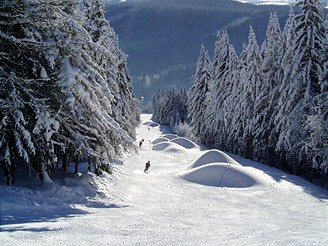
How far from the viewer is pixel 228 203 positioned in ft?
59.9

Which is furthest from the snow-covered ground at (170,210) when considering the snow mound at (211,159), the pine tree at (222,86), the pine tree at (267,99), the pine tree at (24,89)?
the pine tree at (222,86)

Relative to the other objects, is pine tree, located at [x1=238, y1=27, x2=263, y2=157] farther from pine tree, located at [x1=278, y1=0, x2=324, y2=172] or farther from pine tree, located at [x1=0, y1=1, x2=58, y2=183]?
pine tree, located at [x1=0, y1=1, x2=58, y2=183]

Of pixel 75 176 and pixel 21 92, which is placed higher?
pixel 21 92

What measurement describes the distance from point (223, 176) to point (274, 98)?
14185 mm

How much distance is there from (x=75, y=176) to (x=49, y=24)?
245 inches

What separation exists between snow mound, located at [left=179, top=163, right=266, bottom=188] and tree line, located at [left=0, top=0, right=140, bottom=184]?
368 inches

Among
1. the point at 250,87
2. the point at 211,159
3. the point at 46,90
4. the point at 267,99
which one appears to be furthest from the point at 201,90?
the point at 46,90

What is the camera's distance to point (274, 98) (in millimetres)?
35406

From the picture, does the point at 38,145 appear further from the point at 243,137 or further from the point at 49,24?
the point at 243,137

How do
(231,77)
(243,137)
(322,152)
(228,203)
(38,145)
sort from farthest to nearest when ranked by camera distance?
(231,77) < (243,137) < (322,152) < (228,203) < (38,145)

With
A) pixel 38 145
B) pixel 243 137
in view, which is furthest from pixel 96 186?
pixel 243 137

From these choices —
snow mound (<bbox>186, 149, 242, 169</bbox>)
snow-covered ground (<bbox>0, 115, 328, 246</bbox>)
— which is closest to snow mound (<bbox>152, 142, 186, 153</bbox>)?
snow mound (<bbox>186, 149, 242, 169</bbox>)

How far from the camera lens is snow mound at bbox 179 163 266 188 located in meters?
23.5

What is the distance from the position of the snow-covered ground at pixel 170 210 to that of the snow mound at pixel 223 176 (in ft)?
0.20
